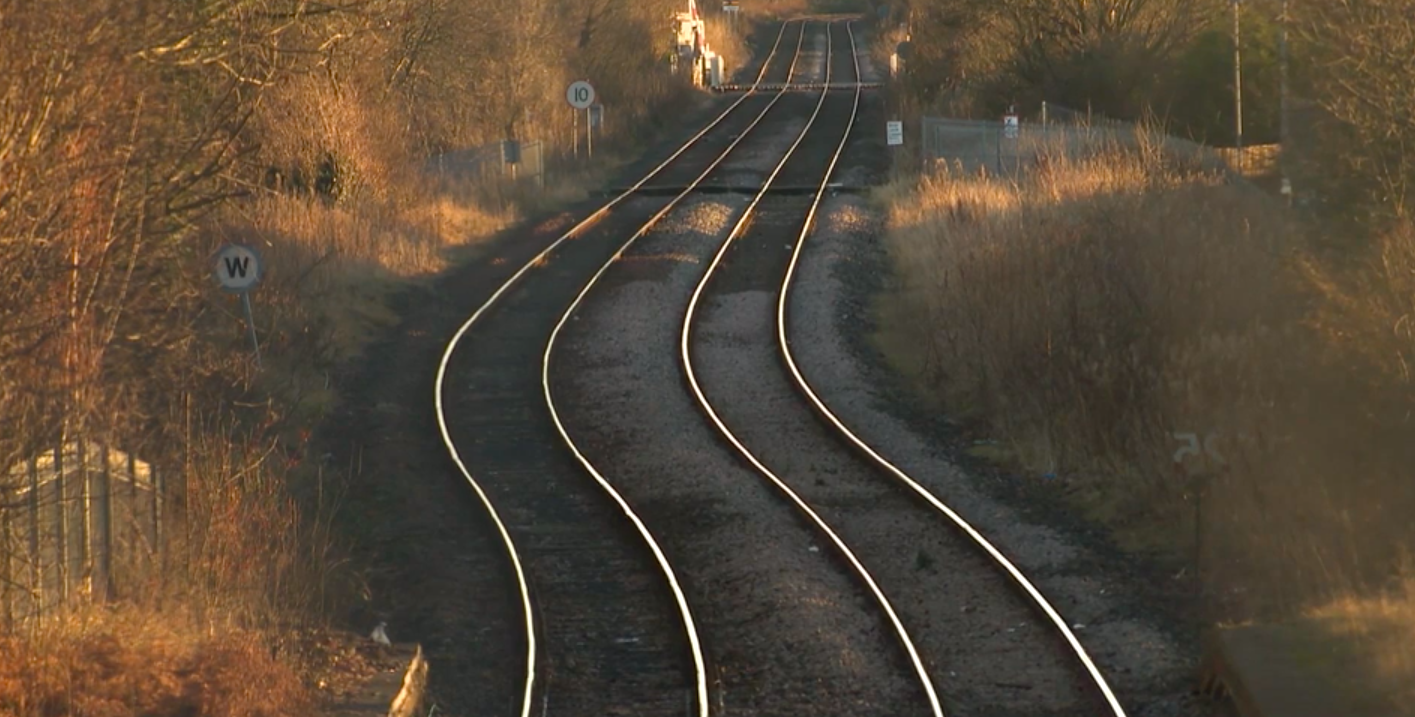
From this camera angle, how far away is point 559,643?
10656 millimetres

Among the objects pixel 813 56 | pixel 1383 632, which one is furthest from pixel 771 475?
pixel 813 56

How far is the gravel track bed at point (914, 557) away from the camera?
31.5 ft

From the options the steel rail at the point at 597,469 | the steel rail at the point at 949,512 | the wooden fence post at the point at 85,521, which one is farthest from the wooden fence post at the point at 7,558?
Answer: the steel rail at the point at 949,512

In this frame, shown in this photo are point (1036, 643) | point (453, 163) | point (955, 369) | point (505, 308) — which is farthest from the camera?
point (453, 163)

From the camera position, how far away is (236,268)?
1691 centimetres

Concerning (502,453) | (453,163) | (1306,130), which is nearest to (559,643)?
(502,453)

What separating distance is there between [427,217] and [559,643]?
765 inches

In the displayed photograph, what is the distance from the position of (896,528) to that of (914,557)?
75 cm

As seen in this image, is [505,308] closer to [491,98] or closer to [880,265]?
[880,265]

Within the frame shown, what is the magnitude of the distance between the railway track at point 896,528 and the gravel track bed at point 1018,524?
203mm

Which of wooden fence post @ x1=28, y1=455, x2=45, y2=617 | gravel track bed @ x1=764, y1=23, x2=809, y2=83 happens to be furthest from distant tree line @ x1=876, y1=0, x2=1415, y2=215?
gravel track bed @ x1=764, y1=23, x2=809, y2=83

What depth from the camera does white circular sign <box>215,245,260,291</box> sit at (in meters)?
16.8

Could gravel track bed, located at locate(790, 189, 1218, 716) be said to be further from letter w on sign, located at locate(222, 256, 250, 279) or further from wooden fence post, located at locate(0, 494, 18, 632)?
letter w on sign, located at locate(222, 256, 250, 279)

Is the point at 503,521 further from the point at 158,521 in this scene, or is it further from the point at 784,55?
the point at 784,55
